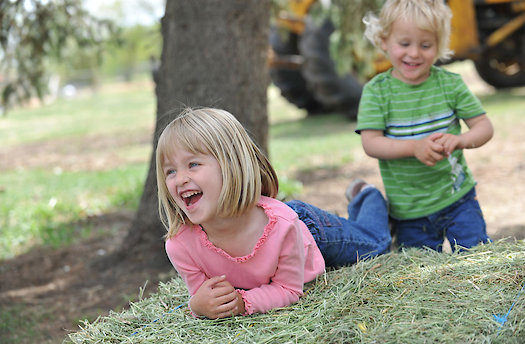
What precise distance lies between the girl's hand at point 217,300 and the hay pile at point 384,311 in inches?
1.5

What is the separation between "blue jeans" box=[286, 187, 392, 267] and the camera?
9.30 ft

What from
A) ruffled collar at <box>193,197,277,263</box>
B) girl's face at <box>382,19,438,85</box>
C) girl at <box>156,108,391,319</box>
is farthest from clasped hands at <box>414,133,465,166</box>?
ruffled collar at <box>193,197,277,263</box>

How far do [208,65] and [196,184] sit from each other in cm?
200

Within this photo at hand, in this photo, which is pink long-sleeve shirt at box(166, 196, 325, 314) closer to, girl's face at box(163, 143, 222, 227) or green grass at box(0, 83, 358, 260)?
girl's face at box(163, 143, 222, 227)

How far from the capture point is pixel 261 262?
7.63 ft

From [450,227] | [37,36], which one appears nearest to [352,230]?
Result: [450,227]

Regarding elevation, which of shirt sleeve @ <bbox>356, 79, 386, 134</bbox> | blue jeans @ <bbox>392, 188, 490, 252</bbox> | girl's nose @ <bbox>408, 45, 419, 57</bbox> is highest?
girl's nose @ <bbox>408, 45, 419, 57</bbox>

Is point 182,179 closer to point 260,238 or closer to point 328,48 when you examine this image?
point 260,238

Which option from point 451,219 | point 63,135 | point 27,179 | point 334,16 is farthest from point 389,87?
point 63,135

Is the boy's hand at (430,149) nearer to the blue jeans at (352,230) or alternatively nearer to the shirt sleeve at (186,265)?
the blue jeans at (352,230)

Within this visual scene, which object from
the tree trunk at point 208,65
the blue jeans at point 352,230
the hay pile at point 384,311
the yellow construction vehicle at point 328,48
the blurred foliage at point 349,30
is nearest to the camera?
the hay pile at point 384,311

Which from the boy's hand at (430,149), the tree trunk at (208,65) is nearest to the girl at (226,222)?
the boy's hand at (430,149)

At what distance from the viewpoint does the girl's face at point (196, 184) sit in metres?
2.18

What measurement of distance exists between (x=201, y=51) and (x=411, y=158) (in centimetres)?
164
